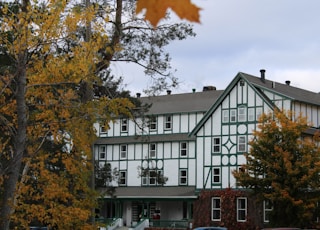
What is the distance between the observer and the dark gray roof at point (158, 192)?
5344cm

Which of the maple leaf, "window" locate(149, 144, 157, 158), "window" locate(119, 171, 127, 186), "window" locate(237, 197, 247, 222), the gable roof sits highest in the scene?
the gable roof

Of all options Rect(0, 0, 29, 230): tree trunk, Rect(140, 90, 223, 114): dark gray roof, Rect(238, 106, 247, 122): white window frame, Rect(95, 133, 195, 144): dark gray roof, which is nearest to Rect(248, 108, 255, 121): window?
Rect(238, 106, 247, 122): white window frame

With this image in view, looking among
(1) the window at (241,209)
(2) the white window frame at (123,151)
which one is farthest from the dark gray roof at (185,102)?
(1) the window at (241,209)

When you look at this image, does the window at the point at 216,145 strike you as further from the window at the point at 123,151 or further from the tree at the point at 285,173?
the window at the point at 123,151

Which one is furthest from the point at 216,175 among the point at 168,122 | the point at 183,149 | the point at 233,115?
the point at 168,122

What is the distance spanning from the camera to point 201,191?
5022 centimetres

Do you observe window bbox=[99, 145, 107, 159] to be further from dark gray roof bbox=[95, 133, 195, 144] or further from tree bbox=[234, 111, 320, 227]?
tree bbox=[234, 111, 320, 227]

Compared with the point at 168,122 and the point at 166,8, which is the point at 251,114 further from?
the point at 166,8

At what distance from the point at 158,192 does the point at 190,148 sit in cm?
503

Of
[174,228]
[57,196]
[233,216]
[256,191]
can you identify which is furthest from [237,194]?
[57,196]

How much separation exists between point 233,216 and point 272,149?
38.2 ft

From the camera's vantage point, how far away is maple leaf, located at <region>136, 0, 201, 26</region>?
2398mm

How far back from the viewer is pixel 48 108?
47.5 ft

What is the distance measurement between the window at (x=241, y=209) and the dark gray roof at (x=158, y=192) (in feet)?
14.8
